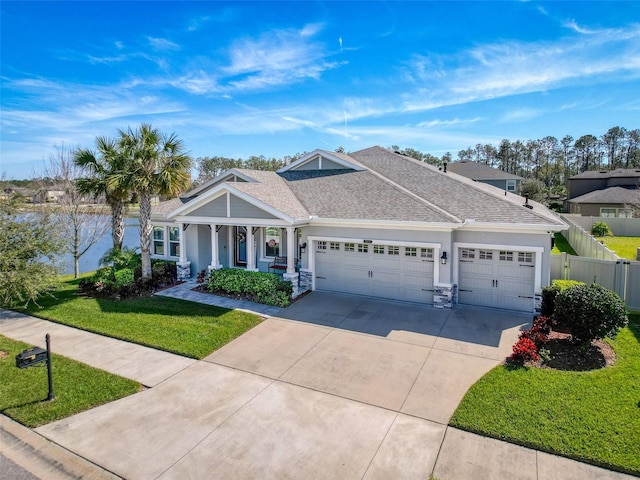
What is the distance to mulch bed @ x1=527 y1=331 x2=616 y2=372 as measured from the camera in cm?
807

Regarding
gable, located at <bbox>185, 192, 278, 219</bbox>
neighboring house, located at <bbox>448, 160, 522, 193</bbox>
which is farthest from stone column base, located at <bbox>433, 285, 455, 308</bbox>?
neighboring house, located at <bbox>448, 160, 522, 193</bbox>

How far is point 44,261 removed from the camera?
1177cm

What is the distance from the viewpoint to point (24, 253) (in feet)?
35.5

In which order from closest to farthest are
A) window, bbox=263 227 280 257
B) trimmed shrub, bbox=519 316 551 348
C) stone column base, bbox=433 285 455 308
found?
trimmed shrub, bbox=519 316 551 348
stone column base, bbox=433 285 455 308
window, bbox=263 227 280 257

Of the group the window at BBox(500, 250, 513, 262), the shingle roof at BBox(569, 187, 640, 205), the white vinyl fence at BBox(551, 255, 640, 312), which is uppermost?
the shingle roof at BBox(569, 187, 640, 205)

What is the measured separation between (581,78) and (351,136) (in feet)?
51.7

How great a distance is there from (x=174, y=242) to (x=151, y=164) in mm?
4888

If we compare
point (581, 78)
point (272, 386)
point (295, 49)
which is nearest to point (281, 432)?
point (272, 386)

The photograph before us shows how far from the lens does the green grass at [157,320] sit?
9.89 metres

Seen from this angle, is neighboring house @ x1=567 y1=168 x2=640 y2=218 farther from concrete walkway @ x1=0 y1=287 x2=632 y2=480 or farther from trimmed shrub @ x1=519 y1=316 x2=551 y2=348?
concrete walkway @ x1=0 y1=287 x2=632 y2=480

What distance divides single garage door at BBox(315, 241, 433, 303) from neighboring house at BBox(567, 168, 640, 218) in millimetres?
32095

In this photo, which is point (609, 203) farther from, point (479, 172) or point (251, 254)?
point (251, 254)

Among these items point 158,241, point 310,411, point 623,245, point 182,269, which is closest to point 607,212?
point 623,245

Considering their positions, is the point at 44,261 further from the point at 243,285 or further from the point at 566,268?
the point at 566,268
